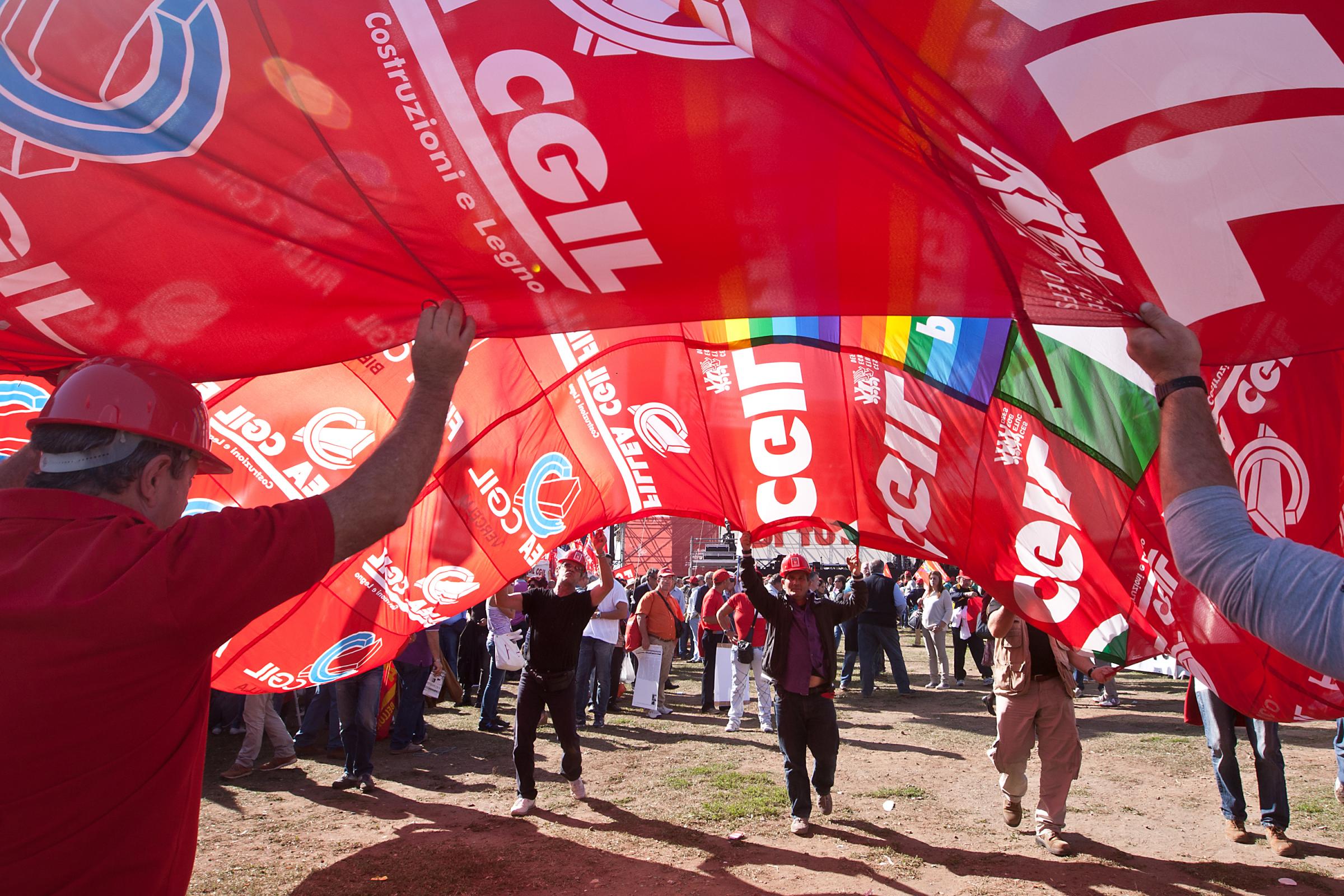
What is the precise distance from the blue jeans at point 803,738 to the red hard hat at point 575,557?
227 centimetres

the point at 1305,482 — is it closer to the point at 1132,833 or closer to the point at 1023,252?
the point at 1023,252

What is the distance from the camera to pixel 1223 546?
1505mm

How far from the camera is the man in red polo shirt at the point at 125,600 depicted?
1.44 meters

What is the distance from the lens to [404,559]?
4.92 m

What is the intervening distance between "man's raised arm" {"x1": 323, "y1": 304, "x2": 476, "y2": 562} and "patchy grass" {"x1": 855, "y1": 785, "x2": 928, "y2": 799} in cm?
791

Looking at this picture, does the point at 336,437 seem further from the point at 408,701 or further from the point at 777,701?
the point at 408,701

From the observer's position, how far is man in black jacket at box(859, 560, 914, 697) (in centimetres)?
1451

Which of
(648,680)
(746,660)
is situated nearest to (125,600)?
(746,660)

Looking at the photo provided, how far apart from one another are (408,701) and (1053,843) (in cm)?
716

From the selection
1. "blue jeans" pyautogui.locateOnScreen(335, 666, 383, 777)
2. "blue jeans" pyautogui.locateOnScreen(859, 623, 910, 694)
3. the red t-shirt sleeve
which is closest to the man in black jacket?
"blue jeans" pyautogui.locateOnScreen(859, 623, 910, 694)

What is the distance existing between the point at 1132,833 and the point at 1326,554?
732 centimetres

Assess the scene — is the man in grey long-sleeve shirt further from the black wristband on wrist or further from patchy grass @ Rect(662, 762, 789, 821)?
patchy grass @ Rect(662, 762, 789, 821)

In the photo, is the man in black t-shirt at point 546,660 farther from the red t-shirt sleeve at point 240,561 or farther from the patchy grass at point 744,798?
the red t-shirt sleeve at point 240,561

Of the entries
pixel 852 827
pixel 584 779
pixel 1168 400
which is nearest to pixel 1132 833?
pixel 852 827
